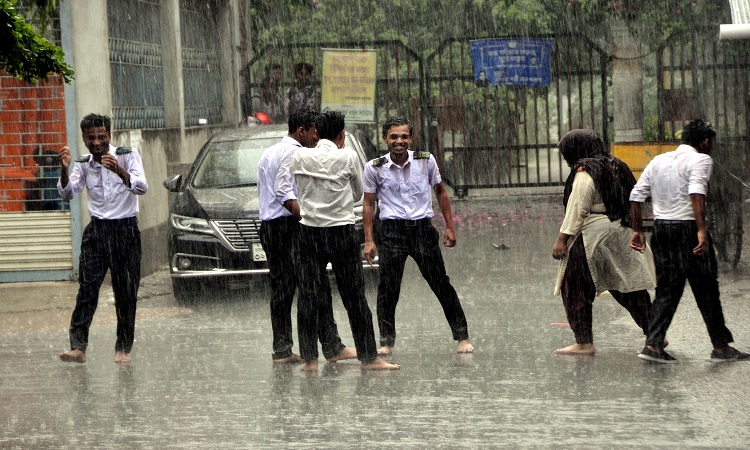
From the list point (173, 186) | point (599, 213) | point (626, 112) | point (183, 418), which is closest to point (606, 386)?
point (599, 213)

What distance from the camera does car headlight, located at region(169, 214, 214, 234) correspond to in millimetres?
12070

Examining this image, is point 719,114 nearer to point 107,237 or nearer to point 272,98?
point 272,98

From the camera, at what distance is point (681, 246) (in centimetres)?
852

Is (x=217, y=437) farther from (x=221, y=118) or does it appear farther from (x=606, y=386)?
(x=221, y=118)

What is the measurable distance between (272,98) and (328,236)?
1232 centimetres

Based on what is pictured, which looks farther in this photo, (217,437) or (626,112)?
(626,112)

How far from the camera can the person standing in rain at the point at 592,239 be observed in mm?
8711

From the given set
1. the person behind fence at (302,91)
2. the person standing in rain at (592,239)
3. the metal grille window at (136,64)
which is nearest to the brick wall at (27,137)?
the metal grille window at (136,64)

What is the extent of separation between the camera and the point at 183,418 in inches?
287

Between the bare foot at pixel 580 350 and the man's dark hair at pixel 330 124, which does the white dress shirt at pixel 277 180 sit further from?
the bare foot at pixel 580 350

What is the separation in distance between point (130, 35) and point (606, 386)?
9.05 metres

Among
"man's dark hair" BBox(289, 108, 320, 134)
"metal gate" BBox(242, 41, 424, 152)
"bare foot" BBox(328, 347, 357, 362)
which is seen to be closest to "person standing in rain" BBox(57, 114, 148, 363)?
"man's dark hair" BBox(289, 108, 320, 134)

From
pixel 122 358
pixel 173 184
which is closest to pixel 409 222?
pixel 122 358

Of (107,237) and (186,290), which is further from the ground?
(107,237)
